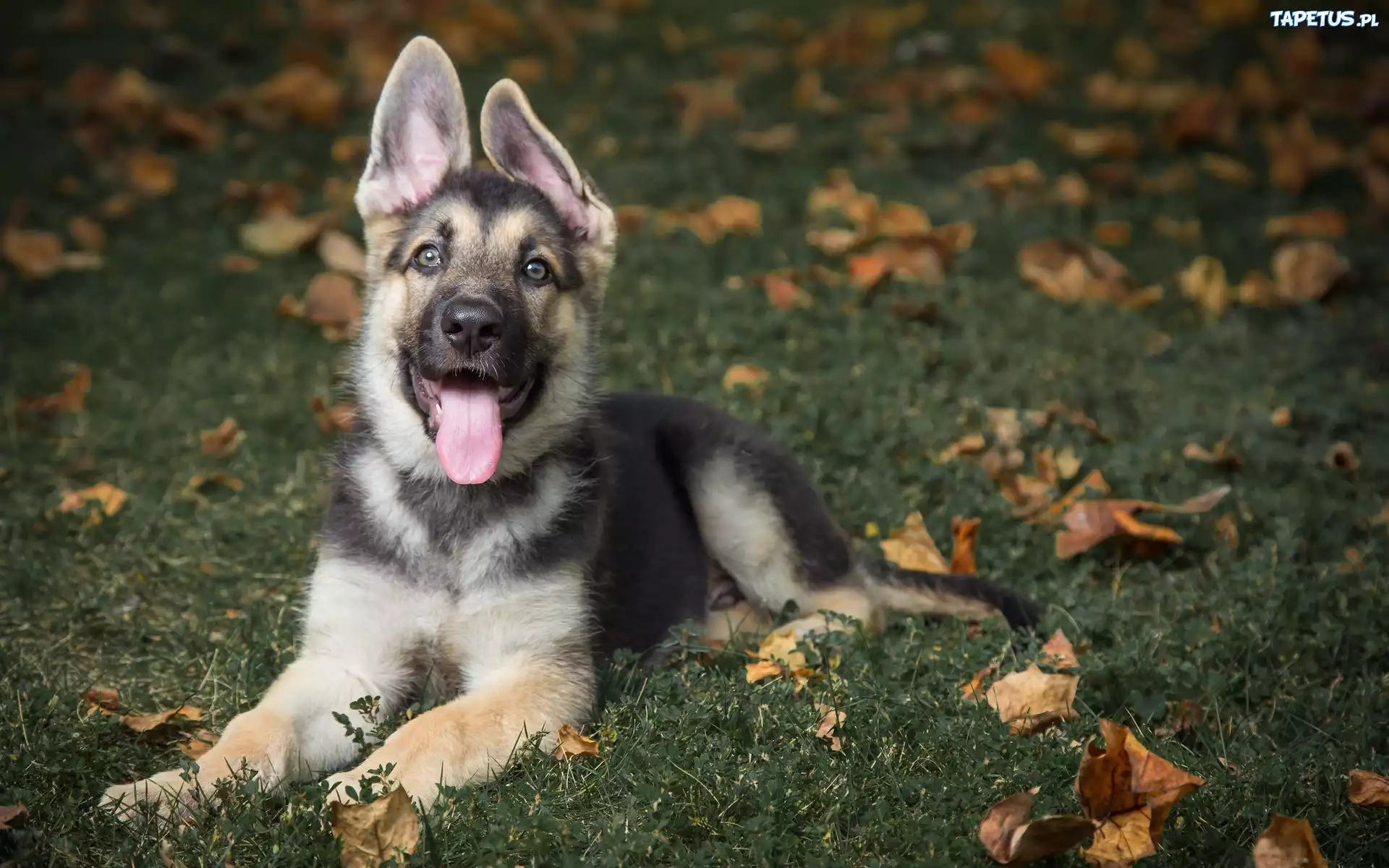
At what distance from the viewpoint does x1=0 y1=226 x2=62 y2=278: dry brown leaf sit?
24.0 feet

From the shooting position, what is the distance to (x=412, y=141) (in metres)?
4.48

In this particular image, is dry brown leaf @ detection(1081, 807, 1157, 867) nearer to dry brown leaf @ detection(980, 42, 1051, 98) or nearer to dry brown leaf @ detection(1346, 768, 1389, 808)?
dry brown leaf @ detection(1346, 768, 1389, 808)

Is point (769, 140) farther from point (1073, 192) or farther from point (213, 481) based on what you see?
point (213, 481)

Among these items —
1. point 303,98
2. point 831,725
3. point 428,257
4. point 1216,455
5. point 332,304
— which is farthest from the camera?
point 303,98

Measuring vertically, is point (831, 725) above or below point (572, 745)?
below

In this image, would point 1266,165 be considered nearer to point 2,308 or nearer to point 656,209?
→ point 656,209

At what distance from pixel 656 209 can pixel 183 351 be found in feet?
9.66

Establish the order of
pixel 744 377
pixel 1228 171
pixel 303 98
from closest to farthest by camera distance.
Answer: pixel 744 377 → pixel 1228 171 → pixel 303 98

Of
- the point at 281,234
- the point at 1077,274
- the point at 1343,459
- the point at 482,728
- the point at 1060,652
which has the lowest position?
the point at 1343,459

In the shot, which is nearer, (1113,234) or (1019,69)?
(1113,234)

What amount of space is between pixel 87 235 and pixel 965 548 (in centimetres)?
521

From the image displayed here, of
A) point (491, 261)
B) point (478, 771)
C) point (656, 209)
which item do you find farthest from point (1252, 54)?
point (478, 771)

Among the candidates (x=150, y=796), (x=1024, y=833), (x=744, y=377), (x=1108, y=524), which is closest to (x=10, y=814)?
(x=150, y=796)

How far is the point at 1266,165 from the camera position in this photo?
9.33 metres
